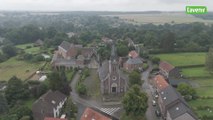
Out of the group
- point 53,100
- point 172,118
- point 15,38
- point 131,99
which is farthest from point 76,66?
point 15,38

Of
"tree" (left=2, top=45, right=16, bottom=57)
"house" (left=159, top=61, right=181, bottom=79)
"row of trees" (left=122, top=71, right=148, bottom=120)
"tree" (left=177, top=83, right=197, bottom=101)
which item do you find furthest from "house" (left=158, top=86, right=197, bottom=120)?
"tree" (left=2, top=45, right=16, bottom=57)

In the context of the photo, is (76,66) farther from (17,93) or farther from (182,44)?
(182,44)

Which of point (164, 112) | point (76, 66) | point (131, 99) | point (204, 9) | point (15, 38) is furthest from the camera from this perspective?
point (15, 38)

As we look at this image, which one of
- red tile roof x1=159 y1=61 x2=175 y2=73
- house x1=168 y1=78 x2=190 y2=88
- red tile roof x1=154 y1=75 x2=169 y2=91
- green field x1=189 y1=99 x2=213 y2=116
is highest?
red tile roof x1=159 y1=61 x2=175 y2=73

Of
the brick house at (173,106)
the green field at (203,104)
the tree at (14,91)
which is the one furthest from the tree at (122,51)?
the tree at (14,91)

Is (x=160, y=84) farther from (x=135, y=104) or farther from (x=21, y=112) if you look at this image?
(x=21, y=112)

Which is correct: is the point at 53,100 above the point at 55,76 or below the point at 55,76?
below

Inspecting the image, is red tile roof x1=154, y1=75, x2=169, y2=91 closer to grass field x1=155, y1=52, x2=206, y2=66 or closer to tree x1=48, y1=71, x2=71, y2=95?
tree x1=48, y1=71, x2=71, y2=95
